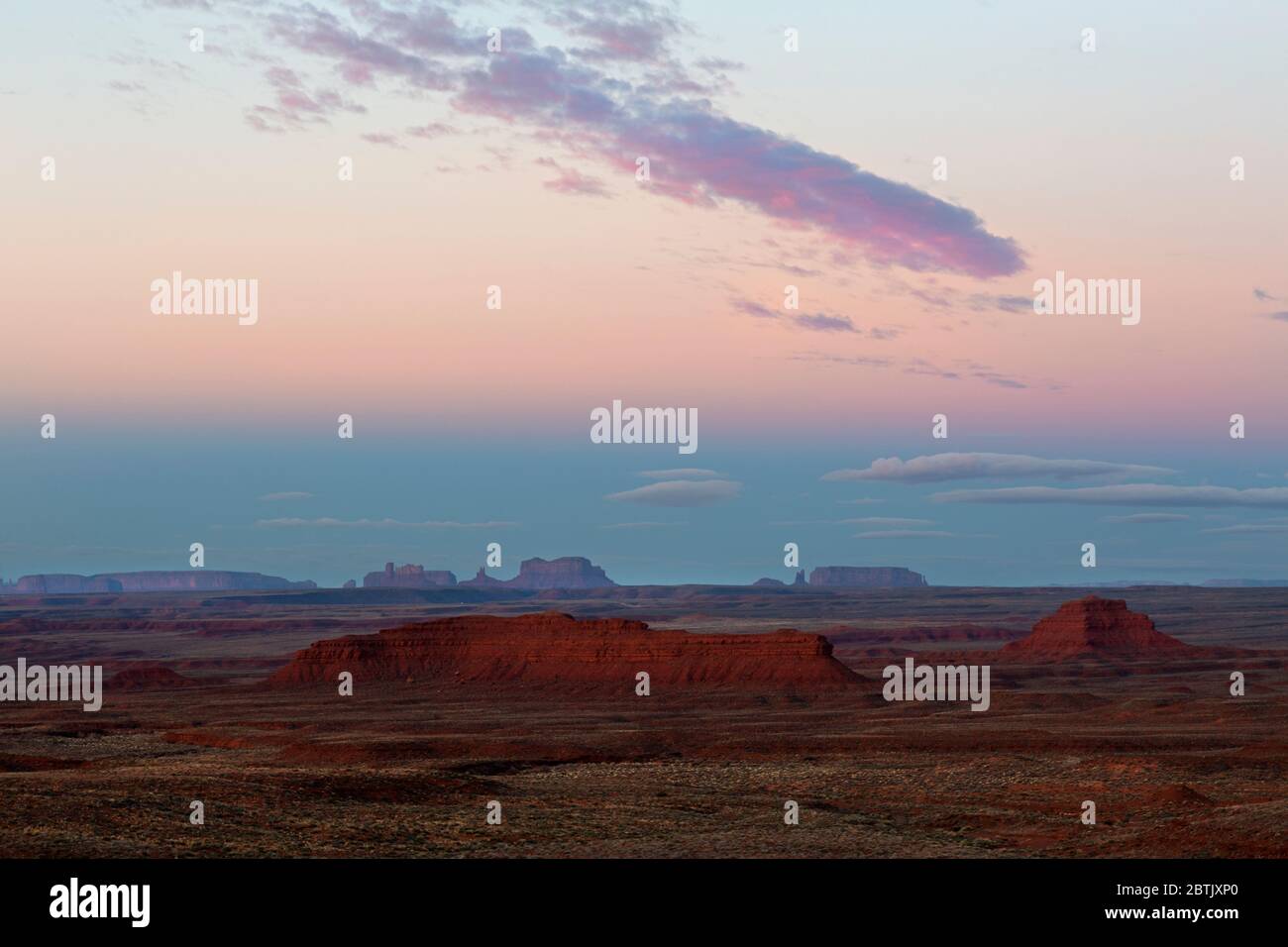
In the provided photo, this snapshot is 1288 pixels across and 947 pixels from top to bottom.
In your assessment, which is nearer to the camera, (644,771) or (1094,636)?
(644,771)

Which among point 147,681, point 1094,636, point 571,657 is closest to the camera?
point 571,657

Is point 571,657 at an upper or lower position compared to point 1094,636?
upper

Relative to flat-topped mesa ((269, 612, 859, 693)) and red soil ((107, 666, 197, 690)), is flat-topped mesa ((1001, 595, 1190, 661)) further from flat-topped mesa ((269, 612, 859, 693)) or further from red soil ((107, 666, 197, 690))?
red soil ((107, 666, 197, 690))

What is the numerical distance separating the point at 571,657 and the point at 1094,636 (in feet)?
214

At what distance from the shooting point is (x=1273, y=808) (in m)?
34.6

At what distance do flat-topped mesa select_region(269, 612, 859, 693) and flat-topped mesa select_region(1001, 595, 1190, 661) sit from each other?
1878 inches

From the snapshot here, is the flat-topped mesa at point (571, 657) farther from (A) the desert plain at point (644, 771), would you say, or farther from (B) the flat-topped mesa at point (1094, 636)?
(B) the flat-topped mesa at point (1094, 636)

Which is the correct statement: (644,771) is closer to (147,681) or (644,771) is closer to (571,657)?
(571,657)

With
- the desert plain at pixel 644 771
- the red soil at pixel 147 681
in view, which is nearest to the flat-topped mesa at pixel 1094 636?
the desert plain at pixel 644 771

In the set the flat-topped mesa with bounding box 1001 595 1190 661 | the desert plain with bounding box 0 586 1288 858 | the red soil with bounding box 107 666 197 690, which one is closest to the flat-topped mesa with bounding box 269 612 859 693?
the desert plain with bounding box 0 586 1288 858

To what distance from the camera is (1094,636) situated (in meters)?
151

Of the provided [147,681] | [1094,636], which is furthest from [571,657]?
[1094,636]
